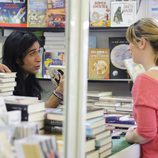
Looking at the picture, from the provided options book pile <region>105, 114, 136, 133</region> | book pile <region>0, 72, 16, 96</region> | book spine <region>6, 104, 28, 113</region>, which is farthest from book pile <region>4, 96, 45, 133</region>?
book pile <region>105, 114, 136, 133</region>

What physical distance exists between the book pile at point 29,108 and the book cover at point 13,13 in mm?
2327

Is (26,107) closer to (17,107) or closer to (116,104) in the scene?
(17,107)

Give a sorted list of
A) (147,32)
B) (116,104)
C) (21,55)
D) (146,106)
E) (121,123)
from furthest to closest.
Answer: (116,104)
(21,55)
(121,123)
(147,32)
(146,106)

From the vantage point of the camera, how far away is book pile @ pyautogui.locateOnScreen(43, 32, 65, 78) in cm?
371

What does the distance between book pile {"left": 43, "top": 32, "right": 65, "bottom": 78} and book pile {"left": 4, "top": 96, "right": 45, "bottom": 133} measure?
7.23ft

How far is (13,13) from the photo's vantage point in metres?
3.74

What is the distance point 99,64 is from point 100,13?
0.47 metres

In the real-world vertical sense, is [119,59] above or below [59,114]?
above

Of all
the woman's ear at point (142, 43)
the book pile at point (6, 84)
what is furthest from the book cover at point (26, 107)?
the woman's ear at point (142, 43)

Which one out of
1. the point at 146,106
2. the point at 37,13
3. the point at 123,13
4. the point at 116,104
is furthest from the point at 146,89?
the point at 37,13

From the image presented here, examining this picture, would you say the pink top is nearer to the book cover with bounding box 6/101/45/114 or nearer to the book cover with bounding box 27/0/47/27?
the book cover with bounding box 6/101/45/114

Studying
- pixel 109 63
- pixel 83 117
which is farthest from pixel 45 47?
pixel 83 117

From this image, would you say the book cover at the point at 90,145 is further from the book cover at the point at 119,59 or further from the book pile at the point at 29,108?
the book cover at the point at 119,59

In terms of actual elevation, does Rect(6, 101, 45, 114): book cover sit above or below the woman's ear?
below
